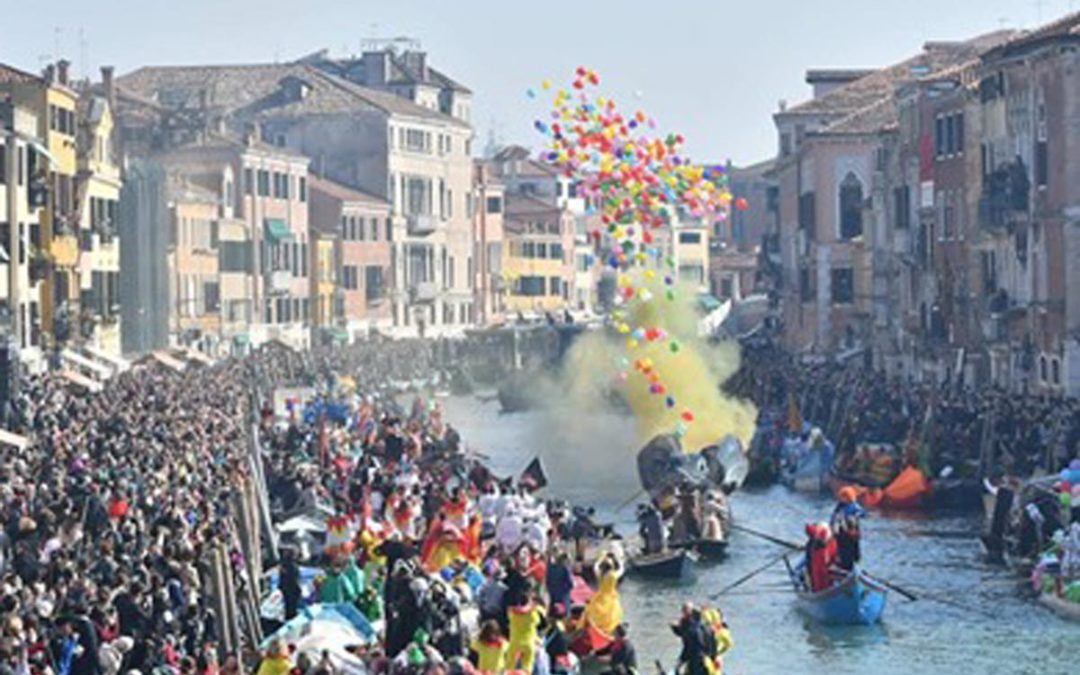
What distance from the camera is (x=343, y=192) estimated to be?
129m

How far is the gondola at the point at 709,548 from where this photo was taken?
164 ft

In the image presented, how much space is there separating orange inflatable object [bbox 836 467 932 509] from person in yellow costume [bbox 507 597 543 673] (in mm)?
26681

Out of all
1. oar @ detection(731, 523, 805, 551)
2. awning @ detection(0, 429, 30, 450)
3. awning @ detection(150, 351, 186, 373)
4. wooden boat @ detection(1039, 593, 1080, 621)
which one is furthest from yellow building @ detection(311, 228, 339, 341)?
wooden boat @ detection(1039, 593, 1080, 621)

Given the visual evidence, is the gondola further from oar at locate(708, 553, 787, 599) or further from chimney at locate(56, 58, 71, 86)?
chimney at locate(56, 58, 71, 86)

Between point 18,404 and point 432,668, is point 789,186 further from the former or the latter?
point 432,668

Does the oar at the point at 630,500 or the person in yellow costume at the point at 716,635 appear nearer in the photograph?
the person in yellow costume at the point at 716,635

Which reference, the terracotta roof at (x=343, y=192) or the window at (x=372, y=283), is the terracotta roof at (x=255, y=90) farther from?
the window at (x=372, y=283)

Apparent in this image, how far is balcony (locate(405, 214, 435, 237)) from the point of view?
136 m

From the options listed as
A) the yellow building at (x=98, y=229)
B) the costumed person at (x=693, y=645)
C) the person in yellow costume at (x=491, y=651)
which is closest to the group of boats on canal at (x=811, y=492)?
the costumed person at (x=693, y=645)

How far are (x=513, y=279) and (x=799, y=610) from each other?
10965 cm

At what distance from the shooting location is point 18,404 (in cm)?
5597

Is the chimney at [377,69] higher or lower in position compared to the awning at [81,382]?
higher

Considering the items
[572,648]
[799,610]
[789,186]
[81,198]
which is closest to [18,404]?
[799,610]

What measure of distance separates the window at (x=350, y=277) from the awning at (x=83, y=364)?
51726mm
